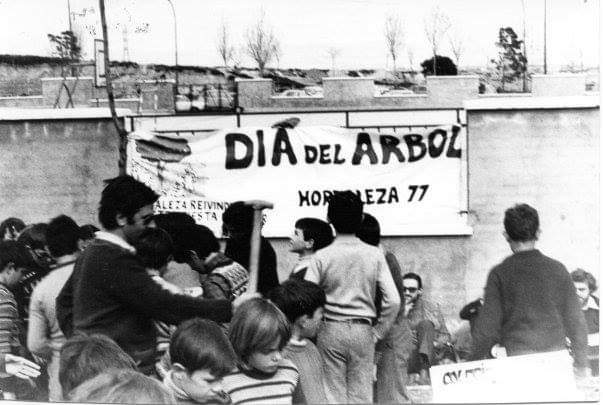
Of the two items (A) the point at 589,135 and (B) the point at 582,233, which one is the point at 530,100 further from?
(B) the point at 582,233

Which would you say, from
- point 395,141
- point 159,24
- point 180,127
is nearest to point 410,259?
point 395,141

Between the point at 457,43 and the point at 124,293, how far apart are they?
2562 millimetres

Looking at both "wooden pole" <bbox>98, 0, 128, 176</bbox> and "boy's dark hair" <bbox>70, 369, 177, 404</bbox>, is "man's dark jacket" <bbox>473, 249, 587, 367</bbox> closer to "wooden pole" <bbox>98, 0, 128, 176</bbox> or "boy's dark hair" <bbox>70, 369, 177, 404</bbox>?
"boy's dark hair" <bbox>70, 369, 177, 404</bbox>

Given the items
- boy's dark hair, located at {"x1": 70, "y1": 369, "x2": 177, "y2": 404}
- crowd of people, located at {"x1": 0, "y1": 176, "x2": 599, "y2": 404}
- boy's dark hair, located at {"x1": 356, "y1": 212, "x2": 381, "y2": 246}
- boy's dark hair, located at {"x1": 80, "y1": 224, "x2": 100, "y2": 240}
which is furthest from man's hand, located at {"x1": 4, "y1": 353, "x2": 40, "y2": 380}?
boy's dark hair, located at {"x1": 70, "y1": 369, "x2": 177, "y2": 404}

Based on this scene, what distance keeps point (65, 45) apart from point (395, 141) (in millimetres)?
2080

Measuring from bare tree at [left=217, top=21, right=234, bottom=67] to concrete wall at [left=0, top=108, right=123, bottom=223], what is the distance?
885 mm

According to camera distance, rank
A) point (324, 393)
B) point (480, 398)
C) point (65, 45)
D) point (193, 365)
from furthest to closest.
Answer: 1. point (65, 45)
2. point (480, 398)
3. point (324, 393)
4. point (193, 365)

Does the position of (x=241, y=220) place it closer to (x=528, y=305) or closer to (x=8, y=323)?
(x=8, y=323)

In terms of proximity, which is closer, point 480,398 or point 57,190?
point 480,398

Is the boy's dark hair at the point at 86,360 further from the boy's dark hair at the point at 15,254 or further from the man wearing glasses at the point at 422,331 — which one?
the man wearing glasses at the point at 422,331

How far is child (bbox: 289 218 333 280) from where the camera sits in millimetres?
5473

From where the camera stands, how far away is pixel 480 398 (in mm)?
5230

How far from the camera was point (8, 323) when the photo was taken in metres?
5.46

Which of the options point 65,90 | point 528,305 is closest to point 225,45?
point 65,90
